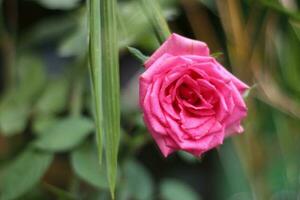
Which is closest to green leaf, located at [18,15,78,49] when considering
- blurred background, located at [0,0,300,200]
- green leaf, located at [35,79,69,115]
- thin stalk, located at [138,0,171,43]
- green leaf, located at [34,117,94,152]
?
blurred background, located at [0,0,300,200]

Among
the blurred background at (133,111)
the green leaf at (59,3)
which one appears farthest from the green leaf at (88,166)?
the green leaf at (59,3)

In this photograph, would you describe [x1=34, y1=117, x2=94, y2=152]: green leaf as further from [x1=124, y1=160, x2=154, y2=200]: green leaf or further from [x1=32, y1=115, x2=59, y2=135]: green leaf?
[x1=124, y1=160, x2=154, y2=200]: green leaf

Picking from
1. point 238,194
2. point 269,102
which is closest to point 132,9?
point 269,102

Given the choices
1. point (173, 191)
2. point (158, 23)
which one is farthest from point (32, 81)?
point (158, 23)

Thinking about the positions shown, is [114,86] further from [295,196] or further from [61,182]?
[61,182]

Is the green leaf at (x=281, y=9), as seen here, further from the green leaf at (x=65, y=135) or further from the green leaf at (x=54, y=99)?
the green leaf at (x=54, y=99)

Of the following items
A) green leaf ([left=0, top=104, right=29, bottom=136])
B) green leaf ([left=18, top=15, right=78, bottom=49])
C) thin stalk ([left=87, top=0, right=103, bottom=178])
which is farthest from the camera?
green leaf ([left=18, top=15, right=78, bottom=49])
